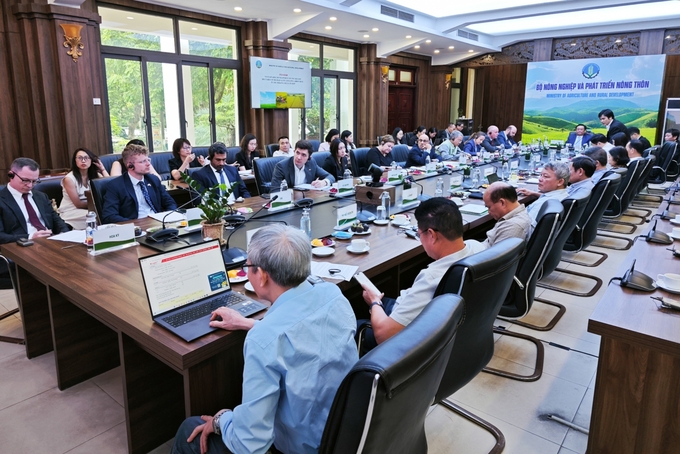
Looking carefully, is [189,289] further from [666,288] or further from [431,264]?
[666,288]

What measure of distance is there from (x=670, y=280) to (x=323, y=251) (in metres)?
1.47

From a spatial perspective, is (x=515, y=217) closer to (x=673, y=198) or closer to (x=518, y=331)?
(x=518, y=331)

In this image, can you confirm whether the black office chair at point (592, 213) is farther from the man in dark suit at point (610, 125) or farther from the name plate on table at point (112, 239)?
the man in dark suit at point (610, 125)

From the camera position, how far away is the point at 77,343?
2389 mm

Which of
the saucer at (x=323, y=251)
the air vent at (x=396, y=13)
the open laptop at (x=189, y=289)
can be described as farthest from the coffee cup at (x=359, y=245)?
the air vent at (x=396, y=13)

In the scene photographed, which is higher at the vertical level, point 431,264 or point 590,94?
point 590,94

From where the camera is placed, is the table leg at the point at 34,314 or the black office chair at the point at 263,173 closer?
the table leg at the point at 34,314

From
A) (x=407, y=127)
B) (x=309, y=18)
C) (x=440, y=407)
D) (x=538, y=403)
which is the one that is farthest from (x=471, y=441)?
(x=407, y=127)

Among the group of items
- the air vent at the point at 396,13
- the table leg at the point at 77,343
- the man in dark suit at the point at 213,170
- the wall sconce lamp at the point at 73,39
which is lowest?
the table leg at the point at 77,343

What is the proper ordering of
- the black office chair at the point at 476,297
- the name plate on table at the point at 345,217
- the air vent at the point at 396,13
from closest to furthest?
1. the black office chair at the point at 476,297
2. the name plate on table at the point at 345,217
3. the air vent at the point at 396,13

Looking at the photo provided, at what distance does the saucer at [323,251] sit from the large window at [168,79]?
18.6 ft

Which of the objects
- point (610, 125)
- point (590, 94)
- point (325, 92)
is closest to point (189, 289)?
point (610, 125)

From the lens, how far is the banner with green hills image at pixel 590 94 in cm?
1054

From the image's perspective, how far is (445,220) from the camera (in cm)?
178
